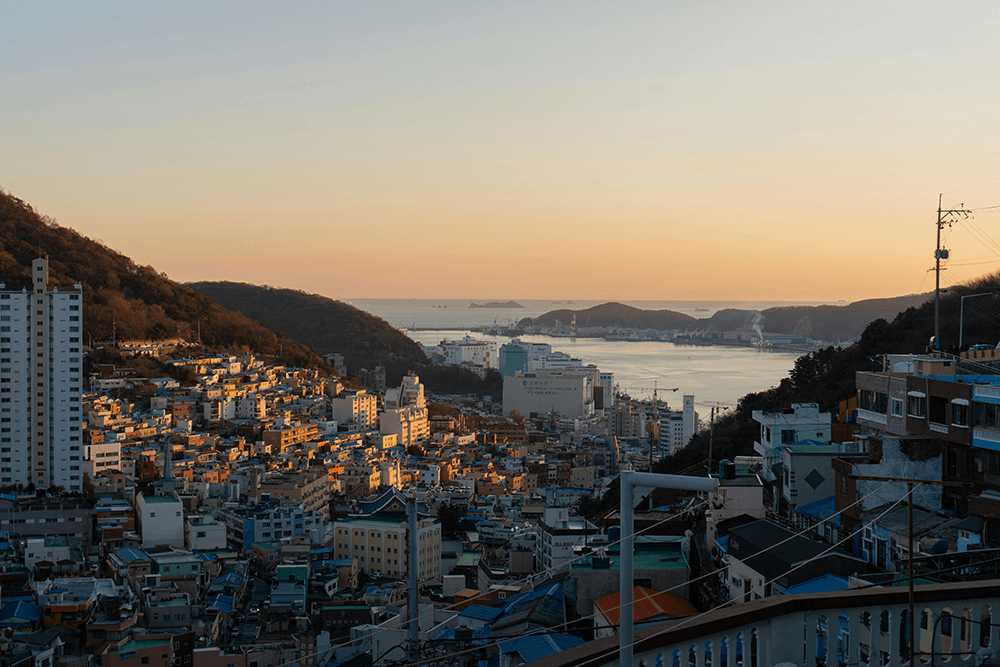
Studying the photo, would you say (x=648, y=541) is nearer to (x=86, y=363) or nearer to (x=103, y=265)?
(x=86, y=363)

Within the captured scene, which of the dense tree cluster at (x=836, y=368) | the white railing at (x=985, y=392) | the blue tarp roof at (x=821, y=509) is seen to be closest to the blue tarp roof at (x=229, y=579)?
the dense tree cluster at (x=836, y=368)

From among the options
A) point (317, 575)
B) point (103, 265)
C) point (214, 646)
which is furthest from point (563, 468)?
point (103, 265)

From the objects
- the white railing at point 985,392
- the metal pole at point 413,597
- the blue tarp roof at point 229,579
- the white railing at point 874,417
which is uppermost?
the white railing at point 985,392

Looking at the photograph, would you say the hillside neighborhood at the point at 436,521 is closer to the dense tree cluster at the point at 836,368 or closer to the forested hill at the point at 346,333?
the dense tree cluster at the point at 836,368

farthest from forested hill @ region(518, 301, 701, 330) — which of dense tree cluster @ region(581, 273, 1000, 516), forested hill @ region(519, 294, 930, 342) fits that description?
dense tree cluster @ region(581, 273, 1000, 516)

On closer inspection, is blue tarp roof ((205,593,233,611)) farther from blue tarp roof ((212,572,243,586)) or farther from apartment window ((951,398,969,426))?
apartment window ((951,398,969,426))
